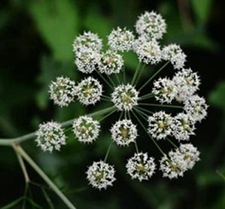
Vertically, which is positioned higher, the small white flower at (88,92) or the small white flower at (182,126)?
the small white flower at (88,92)

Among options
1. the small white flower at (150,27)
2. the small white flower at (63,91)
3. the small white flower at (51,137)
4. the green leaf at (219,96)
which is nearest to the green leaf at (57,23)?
the green leaf at (219,96)

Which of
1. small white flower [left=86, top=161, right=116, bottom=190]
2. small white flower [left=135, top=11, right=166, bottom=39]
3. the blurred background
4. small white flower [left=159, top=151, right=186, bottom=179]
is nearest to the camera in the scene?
small white flower [left=86, top=161, right=116, bottom=190]

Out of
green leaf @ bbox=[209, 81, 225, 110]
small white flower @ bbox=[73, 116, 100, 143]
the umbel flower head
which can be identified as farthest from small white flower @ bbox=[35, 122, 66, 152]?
green leaf @ bbox=[209, 81, 225, 110]

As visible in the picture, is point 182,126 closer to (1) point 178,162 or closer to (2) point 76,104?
(1) point 178,162

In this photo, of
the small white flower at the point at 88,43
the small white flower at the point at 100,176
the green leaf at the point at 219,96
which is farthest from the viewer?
the green leaf at the point at 219,96

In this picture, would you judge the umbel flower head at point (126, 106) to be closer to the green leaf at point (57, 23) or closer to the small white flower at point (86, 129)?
the small white flower at point (86, 129)

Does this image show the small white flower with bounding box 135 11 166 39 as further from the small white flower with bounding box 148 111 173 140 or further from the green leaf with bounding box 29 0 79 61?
the green leaf with bounding box 29 0 79 61
